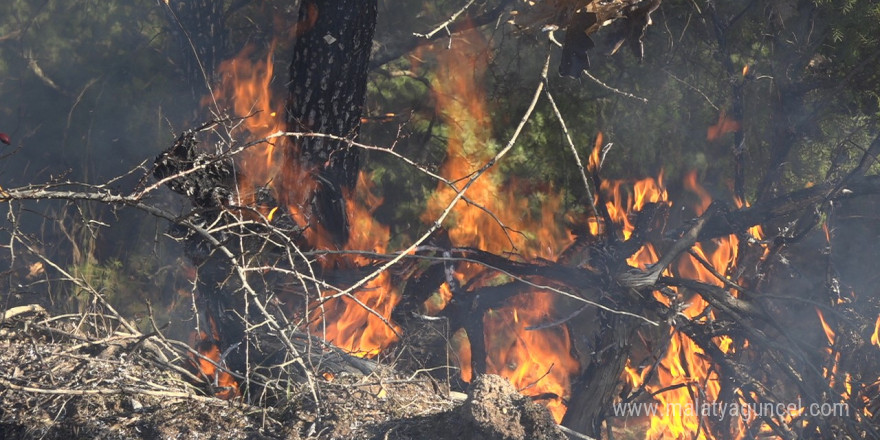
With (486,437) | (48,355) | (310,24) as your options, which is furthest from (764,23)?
(48,355)

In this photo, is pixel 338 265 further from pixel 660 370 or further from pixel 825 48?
pixel 825 48

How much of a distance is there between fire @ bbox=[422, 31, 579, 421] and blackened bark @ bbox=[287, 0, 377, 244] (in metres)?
1.57

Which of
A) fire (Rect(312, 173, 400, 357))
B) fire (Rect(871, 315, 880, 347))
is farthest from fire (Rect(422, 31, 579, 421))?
fire (Rect(871, 315, 880, 347))

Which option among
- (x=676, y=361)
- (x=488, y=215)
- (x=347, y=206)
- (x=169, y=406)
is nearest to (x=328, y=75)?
(x=347, y=206)

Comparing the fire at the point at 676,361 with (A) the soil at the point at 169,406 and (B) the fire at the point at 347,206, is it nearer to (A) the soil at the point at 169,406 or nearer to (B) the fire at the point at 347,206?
(B) the fire at the point at 347,206

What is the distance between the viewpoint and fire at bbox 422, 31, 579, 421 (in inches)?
250

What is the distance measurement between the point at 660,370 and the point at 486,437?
4.11 meters

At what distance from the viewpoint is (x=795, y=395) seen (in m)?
6.76

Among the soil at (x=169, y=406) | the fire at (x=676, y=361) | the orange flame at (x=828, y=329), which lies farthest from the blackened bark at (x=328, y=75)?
the orange flame at (x=828, y=329)

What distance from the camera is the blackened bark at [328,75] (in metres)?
4.65

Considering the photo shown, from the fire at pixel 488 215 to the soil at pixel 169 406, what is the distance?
2476 mm

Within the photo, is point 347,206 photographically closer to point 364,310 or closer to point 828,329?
point 364,310

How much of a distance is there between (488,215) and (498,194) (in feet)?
0.81

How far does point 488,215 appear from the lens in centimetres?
642
